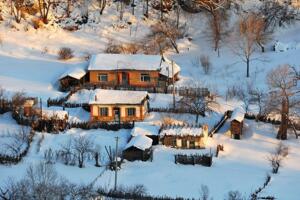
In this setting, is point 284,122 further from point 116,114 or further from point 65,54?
point 65,54

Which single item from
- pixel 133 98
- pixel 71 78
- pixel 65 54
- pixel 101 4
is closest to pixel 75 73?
pixel 71 78

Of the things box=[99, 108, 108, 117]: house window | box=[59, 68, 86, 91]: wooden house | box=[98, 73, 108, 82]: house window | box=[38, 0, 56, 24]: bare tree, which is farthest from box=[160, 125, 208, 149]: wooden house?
box=[38, 0, 56, 24]: bare tree

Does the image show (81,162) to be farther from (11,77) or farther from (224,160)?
(11,77)

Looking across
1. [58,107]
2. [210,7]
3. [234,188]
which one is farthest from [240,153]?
[210,7]

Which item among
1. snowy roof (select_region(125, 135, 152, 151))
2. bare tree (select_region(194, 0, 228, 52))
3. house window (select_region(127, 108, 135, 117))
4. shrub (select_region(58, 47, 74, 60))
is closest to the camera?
snowy roof (select_region(125, 135, 152, 151))

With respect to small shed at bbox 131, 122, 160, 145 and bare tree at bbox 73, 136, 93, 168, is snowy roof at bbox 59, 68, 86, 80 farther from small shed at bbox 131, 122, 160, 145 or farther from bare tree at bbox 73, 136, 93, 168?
bare tree at bbox 73, 136, 93, 168

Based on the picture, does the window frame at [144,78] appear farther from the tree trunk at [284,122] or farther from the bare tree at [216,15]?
the tree trunk at [284,122]
